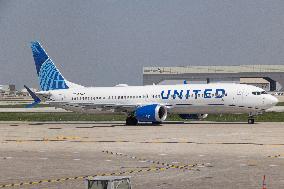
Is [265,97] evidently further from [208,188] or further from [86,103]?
[208,188]

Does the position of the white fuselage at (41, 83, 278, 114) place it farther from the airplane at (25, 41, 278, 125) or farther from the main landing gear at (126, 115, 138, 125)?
the main landing gear at (126, 115, 138, 125)

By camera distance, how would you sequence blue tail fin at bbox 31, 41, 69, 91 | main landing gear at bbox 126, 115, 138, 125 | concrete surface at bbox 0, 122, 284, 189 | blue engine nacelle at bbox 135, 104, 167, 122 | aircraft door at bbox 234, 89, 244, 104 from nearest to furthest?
concrete surface at bbox 0, 122, 284, 189 < aircraft door at bbox 234, 89, 244, 104 < blue engine nacelle at bbox 135, 104, 167, 122 < main landing gear at bbox 126, 115, 138, 125 < blue tail fin at bbox 31, 41, 69, 91

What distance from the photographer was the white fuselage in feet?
203

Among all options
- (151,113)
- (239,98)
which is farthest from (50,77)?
(239,98)

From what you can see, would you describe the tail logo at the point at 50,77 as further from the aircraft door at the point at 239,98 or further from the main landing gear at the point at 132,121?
the aircraft door at the point at 239,98

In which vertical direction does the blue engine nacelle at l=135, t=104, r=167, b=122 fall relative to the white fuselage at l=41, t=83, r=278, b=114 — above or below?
below

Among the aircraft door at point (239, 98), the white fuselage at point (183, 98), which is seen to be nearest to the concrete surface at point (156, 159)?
the aircraft door at point (239, 98)

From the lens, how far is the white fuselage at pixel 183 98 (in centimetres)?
6188

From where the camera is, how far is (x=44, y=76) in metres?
73.8

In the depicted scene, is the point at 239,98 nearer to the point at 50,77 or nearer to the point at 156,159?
the point at 50,77

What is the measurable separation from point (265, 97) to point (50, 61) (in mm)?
27193

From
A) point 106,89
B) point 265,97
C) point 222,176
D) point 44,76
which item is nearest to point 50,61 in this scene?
point 44,76

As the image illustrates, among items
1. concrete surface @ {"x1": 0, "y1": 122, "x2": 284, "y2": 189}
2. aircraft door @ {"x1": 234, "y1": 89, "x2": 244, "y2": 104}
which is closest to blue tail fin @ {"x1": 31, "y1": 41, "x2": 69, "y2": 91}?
aircraft door @ {"x1": 234, "y1": 89, "x2": 244, "y2": 104}

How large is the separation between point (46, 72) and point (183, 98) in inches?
752
